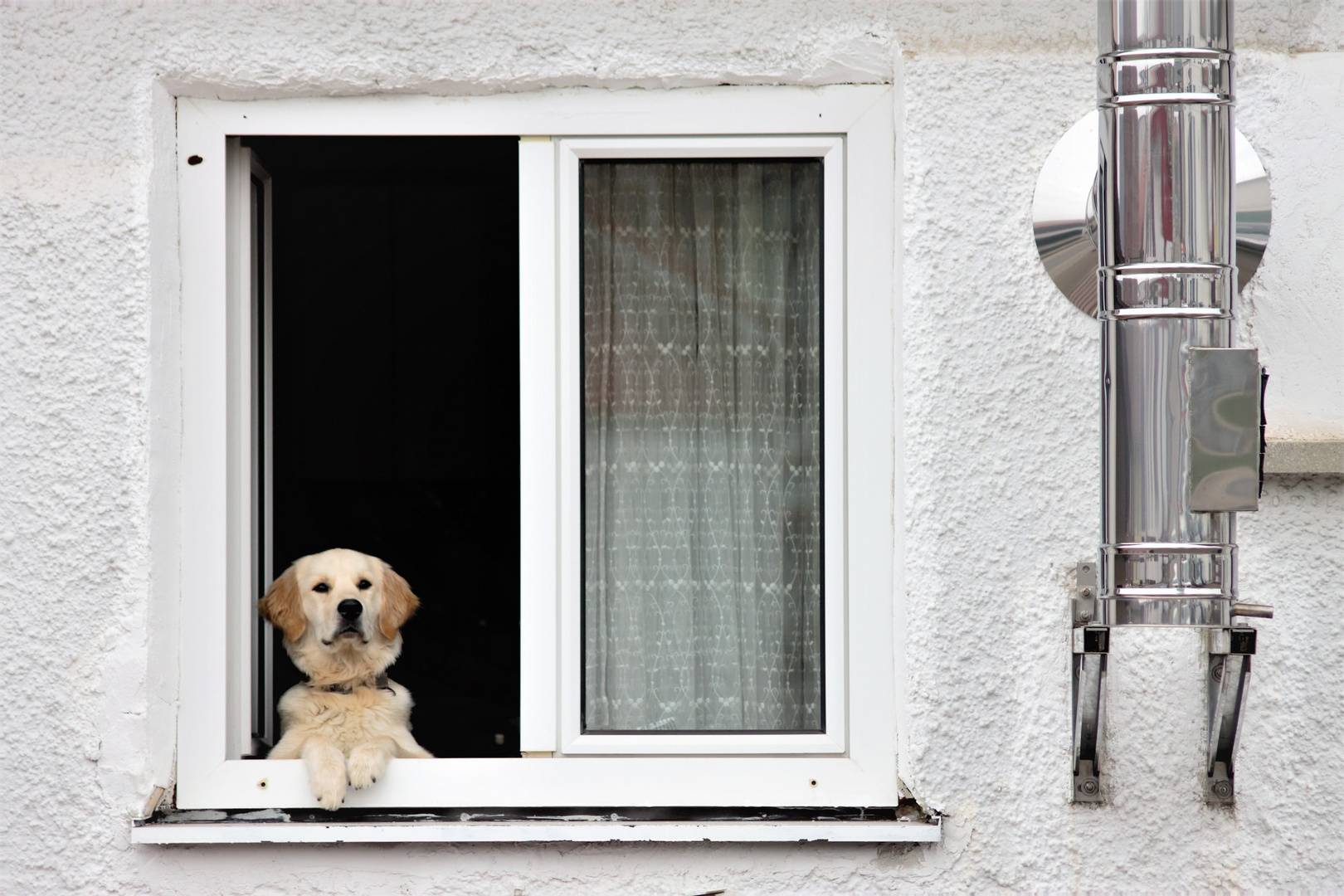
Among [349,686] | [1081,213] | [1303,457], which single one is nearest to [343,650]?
[349,686]

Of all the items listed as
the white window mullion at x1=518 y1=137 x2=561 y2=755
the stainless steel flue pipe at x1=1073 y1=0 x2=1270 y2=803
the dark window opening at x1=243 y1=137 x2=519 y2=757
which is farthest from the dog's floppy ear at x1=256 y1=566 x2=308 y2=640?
the stainless steel flue pipe at x1=1073 y1=0 x2=1270 y2=803

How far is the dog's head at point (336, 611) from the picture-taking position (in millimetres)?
2725

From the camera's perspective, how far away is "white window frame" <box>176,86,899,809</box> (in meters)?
2.44

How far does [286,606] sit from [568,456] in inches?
34.2

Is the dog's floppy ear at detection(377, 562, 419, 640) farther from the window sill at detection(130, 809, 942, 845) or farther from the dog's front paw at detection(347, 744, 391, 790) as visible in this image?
the window sill at detection(130, 809, 942, 845)

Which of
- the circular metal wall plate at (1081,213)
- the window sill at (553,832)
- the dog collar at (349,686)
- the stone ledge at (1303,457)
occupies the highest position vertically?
the circular metal wall plate at (1081,213)

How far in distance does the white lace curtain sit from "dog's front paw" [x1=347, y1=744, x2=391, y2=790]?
0.50 meters

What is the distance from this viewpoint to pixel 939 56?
2.37m

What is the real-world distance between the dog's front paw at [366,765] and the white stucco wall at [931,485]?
14 cm

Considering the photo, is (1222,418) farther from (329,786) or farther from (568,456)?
(329,786)

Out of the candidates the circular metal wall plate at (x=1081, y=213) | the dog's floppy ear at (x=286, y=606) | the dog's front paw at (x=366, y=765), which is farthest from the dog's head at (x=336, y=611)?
the circular metal wall plate at (x=1081, y=213)

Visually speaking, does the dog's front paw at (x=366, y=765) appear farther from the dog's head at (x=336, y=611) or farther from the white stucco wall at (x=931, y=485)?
the dog's head at (x=336, y=611)

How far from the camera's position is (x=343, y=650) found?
2.79 meters

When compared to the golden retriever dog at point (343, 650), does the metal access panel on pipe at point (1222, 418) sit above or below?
above
